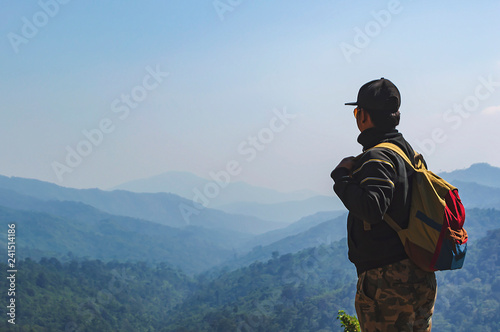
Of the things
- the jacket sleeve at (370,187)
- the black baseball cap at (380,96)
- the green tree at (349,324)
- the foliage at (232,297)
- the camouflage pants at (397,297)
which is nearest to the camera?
the jacket sleeve at (370,187)

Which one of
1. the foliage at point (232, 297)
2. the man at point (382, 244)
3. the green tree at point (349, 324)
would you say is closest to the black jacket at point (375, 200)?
the man at point (382, 244)

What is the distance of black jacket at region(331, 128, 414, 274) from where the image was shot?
2.42 meters

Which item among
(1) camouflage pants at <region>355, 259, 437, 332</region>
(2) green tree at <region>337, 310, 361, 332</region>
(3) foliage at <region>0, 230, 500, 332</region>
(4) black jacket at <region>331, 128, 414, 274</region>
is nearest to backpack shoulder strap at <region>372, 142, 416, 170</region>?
(4) black jacket at <region>331, 128, 414, 274</region>

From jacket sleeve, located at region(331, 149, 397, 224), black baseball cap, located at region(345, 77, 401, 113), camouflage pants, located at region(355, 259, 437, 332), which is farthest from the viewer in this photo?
black baseball cap, located at region(345, 77, 401, 113)

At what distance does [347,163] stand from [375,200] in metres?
0.31

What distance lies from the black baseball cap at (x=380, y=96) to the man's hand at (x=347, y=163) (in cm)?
30

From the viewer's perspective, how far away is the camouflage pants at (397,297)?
2.54 metres

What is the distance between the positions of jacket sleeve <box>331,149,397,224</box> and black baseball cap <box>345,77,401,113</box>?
29 cm

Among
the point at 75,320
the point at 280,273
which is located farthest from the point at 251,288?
the point at 75,320

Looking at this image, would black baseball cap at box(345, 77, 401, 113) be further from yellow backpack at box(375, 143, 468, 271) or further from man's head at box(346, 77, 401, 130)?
yellow backpack at box(375, 143, 468, 271)

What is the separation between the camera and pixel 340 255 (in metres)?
142

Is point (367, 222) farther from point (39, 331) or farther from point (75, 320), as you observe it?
point (75, 320)

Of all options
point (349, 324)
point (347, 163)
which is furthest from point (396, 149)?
point (349, 324)

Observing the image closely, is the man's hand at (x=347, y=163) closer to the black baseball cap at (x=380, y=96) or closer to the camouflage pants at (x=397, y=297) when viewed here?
the black baseball cap at (x=380, y=96)
